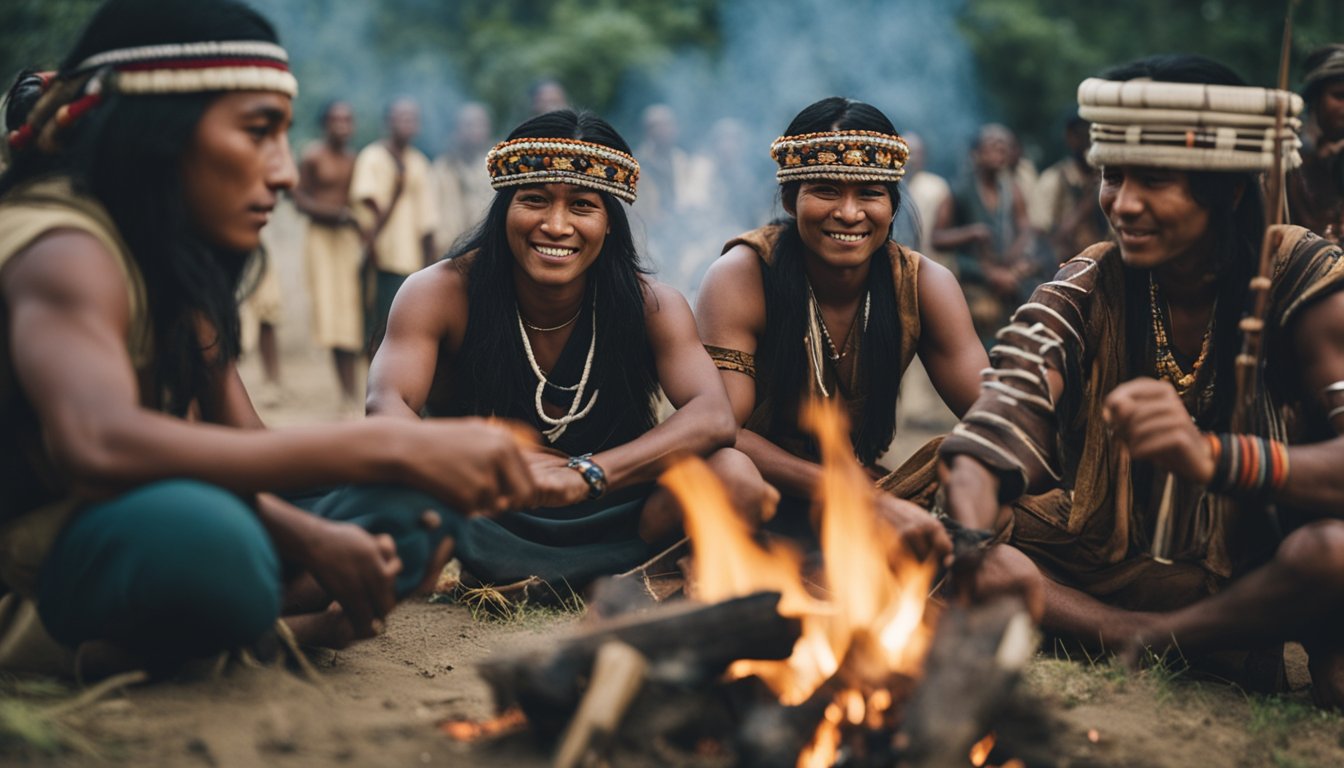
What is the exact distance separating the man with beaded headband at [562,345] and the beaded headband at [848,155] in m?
0.59

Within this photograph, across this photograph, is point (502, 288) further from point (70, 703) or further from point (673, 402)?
point (70, 703)

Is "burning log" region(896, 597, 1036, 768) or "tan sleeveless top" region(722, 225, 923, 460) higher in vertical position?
"tan sleeveless top" region(722, 225, 923, 460)

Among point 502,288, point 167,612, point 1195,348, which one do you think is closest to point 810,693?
point 167,612

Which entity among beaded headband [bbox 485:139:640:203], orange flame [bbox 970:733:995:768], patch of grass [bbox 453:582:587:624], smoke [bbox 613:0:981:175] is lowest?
patch of grass [bbox 453:582:587:624]

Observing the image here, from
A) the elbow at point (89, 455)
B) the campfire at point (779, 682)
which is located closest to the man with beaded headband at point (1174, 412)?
the campfire at point (779, 682)

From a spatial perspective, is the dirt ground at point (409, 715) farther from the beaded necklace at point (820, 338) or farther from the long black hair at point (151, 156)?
the beaded necklace at point (820, 338)

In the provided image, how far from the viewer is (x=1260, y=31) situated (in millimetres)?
16562

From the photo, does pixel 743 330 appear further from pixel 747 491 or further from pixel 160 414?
pixel 160 414

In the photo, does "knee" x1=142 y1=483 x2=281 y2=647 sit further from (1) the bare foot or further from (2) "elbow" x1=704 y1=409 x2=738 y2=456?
(1) the bare foot

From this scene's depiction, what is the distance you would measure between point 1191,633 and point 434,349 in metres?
2.47

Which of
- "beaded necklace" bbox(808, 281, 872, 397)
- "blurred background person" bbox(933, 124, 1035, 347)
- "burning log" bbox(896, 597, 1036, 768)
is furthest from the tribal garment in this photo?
"blurred background person" bbox(933, 124, 1035, 347)

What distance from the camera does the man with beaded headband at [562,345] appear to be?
417 centimetres

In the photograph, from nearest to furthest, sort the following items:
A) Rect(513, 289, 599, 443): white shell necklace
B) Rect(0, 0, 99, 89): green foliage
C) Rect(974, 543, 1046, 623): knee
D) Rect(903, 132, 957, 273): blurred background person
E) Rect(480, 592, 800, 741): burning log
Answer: Rect(480, 592, 800, 741): burning log < Rect(974, 543, 1046, 623): knee < Rect(513, 289, 599, 443): white shell necklace < Rect(903, 132, 957, 273): blurred background person < Rect(0, 0, 99, 89): green foliage

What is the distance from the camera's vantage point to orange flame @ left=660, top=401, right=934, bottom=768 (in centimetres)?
266
